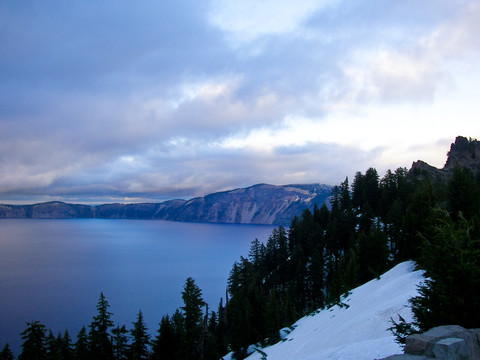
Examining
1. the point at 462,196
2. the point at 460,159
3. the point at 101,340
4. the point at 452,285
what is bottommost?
the point at 101,340

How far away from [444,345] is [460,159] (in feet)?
411

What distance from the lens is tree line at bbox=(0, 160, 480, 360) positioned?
10.8 metres

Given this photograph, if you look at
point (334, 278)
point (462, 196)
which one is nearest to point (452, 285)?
point (462, 196)

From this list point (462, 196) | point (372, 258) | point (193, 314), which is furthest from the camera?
point (193, 314)

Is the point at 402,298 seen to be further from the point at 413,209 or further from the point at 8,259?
the point at 8,259

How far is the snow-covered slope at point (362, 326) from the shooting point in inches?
604

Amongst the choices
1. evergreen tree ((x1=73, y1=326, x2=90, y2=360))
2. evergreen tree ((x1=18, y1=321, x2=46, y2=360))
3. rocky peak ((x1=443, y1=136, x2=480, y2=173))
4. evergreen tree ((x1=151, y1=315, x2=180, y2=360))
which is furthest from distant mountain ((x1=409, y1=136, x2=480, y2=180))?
evergreen tree ((x1=18, y1=321, x2=46, y2=360))

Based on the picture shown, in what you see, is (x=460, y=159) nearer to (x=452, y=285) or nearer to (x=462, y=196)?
(x=462, y=196)

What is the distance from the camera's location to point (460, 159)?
352ft

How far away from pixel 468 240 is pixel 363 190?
70204 mm

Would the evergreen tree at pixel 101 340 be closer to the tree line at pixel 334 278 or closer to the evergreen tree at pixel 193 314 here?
the tree line at pixel 334 278

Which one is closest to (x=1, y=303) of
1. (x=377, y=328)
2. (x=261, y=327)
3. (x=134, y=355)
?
(x=134, y=355)

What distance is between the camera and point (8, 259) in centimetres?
12731

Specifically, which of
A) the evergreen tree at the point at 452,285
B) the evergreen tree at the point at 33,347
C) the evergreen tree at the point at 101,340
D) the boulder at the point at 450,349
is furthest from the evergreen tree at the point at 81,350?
the boulder at the point at 450,349
